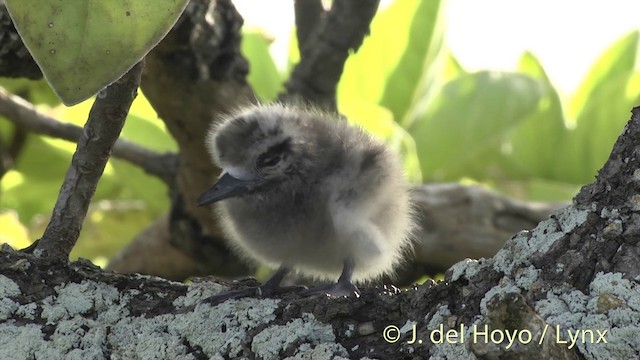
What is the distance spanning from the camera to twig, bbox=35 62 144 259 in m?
1.95

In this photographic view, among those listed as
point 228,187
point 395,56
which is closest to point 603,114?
point 395,56

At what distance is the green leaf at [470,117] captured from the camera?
11.6ft

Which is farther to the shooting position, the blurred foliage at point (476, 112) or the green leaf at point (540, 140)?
the green leaf at point (540, 140)

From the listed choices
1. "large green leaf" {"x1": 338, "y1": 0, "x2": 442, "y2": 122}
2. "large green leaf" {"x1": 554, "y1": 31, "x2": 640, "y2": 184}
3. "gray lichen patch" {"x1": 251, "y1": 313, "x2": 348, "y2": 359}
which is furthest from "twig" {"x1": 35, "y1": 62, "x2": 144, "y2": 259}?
"large green leaf" {"x1": 554, "y1": 31, "x2": 640, "y2": 184}

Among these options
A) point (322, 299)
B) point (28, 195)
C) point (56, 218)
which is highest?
point (28, 195)

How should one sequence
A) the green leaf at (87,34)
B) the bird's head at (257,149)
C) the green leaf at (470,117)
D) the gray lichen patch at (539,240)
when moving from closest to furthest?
1. the green leaf at (87,34)
2. the gray lichen patch at (539,240)
3. the bird's head at (257,149)
4. the green leaf at (470,117)

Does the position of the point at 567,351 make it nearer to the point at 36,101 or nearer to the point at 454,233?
the point at 454,233

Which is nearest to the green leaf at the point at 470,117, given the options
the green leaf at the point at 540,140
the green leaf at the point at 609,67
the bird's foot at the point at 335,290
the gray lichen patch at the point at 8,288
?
the green leaf at the point at 540,140

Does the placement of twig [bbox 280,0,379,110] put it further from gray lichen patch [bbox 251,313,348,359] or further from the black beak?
gray lichen patch [bbox 251,313,348,359]

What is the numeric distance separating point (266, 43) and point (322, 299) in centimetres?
234

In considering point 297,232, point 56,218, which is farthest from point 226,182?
point 56,218

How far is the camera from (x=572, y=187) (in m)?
3.70

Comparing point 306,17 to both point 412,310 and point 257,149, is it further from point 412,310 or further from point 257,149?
point 412,310

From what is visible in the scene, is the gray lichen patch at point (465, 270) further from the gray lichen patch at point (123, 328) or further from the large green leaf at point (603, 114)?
the large green leaf at point (603, 114)
